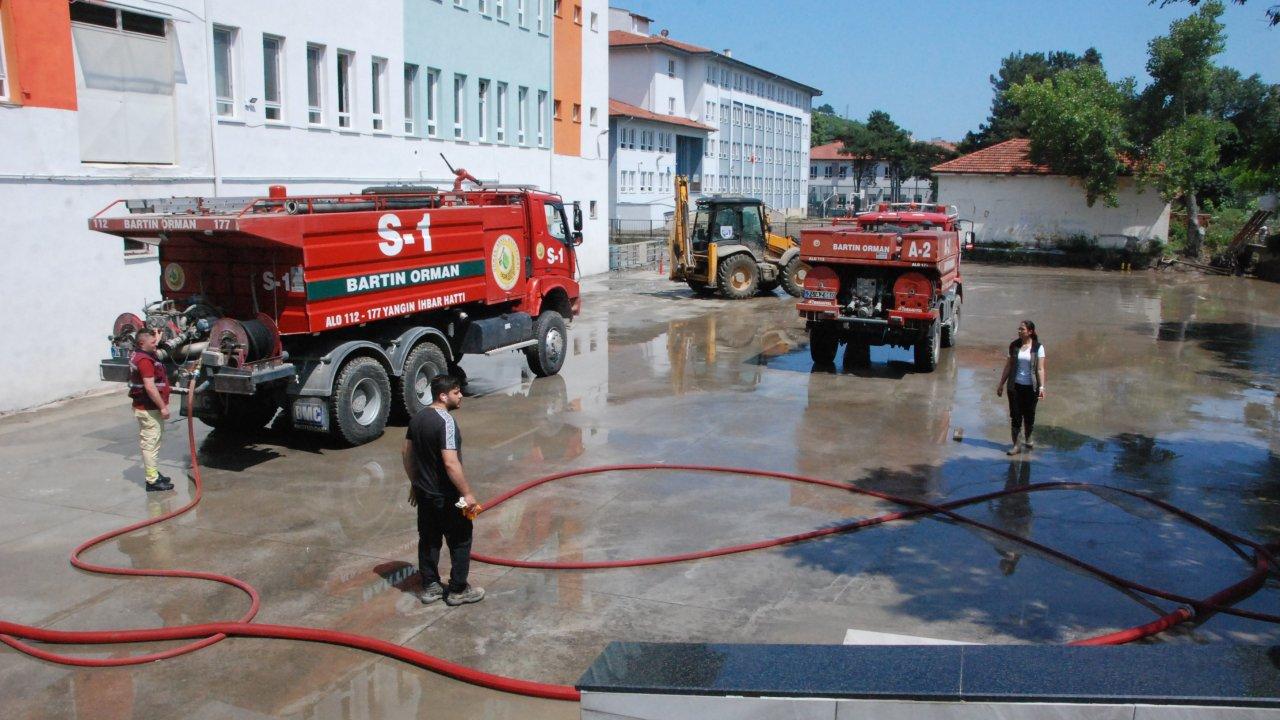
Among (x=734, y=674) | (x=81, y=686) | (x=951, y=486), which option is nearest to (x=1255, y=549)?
(x=951, y=486)

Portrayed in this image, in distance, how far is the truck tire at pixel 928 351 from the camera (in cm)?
1570

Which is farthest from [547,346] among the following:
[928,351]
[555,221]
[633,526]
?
[633,526]

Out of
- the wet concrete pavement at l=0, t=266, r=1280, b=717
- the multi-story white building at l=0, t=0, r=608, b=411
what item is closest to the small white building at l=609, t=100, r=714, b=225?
the multi-story white building at l=0, t=0, r=608, b=411

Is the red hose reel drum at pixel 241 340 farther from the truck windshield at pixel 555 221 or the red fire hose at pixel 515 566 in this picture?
the truck windshield at pixel 555 221

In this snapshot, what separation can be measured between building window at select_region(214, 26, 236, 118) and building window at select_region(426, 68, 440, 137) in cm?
654

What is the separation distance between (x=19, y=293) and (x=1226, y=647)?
14.0m


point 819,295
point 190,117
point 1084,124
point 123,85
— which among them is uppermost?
point 1084,124

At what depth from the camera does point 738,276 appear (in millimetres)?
25922

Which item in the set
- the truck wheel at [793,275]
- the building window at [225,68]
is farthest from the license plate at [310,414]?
the truck wheel at [793,275]

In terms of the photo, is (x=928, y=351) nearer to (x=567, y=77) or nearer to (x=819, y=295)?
(x=819, y=295)

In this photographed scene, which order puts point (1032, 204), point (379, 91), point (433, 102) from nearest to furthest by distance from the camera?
point (379, 91) < point (433, 102) < point (1032, 204)

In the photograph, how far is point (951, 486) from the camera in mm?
9773

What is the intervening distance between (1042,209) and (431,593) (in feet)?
128

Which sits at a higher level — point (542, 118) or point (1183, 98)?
point (1183, 98)
